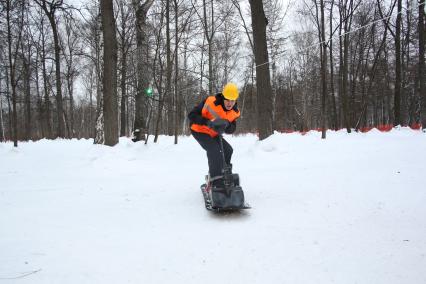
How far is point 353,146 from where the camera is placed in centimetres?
826

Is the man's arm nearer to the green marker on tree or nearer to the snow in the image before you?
the snow

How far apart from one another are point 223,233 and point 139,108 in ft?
38.9

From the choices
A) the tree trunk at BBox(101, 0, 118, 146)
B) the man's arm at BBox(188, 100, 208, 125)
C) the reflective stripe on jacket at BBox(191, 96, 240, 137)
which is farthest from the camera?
the tree trunk at BBox(101, 0, 118, 146)

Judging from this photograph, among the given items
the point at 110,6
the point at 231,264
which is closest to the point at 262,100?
the point at 110,6

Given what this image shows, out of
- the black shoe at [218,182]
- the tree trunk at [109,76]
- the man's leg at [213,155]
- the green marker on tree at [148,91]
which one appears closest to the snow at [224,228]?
the black shoe at [218,182]

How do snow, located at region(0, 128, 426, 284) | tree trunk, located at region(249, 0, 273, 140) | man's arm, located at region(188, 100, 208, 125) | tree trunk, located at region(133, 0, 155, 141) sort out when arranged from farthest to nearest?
tree trunk, located at region(133, 0, 155, 141)
tree trunk, located at region(249, 0, 273, 140)
man's arm, located at region(188, 100, 208, 125)
snow, located at region(0, 128, 426, 284)

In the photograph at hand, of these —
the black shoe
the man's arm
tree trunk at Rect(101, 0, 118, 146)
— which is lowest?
the black shoe

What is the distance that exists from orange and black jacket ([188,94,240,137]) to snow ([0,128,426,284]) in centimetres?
103

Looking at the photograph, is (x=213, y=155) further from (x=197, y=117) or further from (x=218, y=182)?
(x=197, y=117)

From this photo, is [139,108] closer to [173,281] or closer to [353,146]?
[353,146]

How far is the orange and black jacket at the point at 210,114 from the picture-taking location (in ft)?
14.2

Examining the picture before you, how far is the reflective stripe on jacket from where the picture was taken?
4324 mm

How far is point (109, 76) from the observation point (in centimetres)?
902

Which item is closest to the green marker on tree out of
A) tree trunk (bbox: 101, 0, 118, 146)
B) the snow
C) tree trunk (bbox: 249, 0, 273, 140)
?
tree trunk (bbox: 101, 0, 118, 146)
